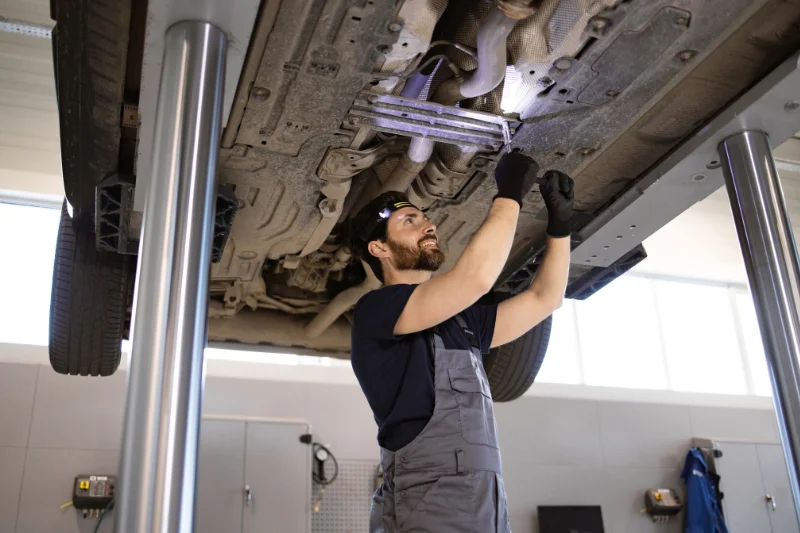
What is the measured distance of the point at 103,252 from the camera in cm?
273

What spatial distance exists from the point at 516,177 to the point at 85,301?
5.78 feet

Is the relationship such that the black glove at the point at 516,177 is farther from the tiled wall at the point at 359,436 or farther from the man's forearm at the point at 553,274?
the tiled wall at the point at 359,436

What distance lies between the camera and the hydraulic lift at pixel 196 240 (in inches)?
47.3

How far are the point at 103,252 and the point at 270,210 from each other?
Result: 73cm

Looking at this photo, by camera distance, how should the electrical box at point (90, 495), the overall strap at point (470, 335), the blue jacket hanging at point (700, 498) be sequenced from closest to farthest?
the overall strap at point (470, 335), the electrical box at point (90, 495), the blue jacket hanging at point (700, 498)

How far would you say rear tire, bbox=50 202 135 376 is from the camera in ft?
8.80

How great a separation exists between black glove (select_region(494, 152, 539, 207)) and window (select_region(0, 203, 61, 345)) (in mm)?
5199

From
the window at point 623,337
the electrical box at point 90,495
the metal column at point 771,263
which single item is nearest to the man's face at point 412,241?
the metal column at point 771,263

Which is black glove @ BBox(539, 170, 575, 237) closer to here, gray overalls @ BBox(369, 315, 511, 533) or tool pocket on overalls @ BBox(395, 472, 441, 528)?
gray overalls @ BBox(369, 315, 511, 533)

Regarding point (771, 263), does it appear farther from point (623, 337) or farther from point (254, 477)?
point (623, 337)

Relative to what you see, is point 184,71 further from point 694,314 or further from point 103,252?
point 694,314

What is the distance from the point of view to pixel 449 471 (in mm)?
1708

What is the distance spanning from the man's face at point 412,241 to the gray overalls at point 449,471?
1.21 ft

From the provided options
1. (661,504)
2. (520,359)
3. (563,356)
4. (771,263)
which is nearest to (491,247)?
(771,263)
